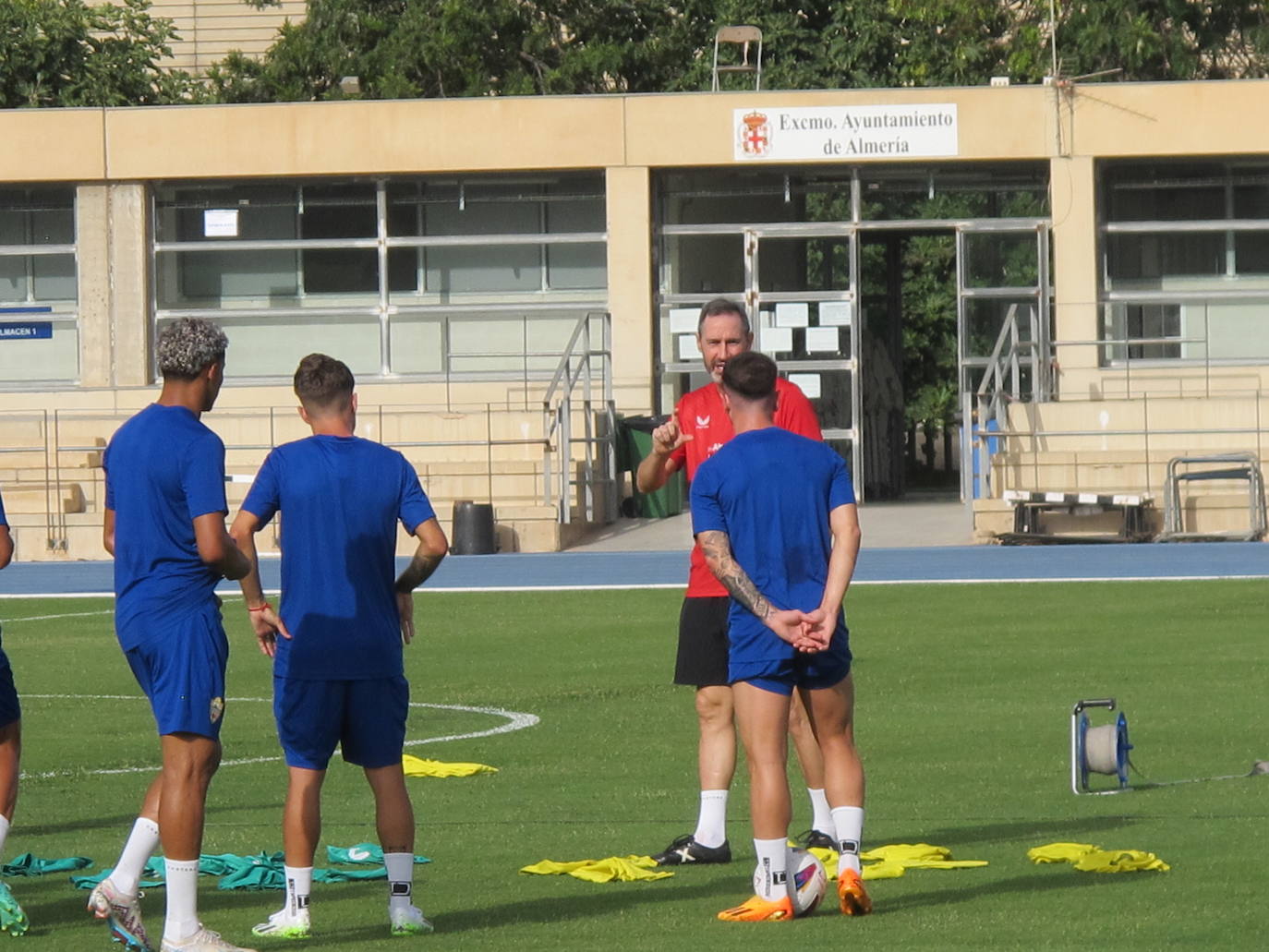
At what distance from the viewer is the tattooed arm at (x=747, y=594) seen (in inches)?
286

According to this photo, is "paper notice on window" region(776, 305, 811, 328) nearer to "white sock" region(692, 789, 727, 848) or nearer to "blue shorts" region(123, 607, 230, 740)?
"white sock" region(692, 789, 727, 848)

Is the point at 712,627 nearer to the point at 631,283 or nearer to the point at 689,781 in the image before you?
the point at 689,781

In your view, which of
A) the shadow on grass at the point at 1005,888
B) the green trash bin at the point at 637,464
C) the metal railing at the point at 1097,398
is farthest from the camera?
the green trash bin at the point at 637,464

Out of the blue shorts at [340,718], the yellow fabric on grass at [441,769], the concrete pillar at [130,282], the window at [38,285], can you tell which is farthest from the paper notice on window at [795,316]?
the blue shorts at [340,718]

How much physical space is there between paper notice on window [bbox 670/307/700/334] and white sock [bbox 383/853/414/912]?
2531 cm

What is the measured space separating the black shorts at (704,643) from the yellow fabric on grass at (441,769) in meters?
2.86

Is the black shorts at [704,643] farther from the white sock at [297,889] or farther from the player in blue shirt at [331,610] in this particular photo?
the white sock at [297,889]

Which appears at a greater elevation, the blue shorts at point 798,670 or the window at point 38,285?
the window at point 38,285

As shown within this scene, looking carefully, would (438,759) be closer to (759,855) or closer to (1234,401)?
(759,855)

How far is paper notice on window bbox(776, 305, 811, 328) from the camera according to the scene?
32.4 meters

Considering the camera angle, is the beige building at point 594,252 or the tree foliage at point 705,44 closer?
the beige building at point 594,252

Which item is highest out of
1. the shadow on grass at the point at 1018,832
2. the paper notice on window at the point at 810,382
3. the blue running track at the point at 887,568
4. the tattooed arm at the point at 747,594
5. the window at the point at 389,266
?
the window at the point at 389,266

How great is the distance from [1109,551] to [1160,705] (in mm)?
12877

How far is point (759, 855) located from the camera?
24.5 ft
